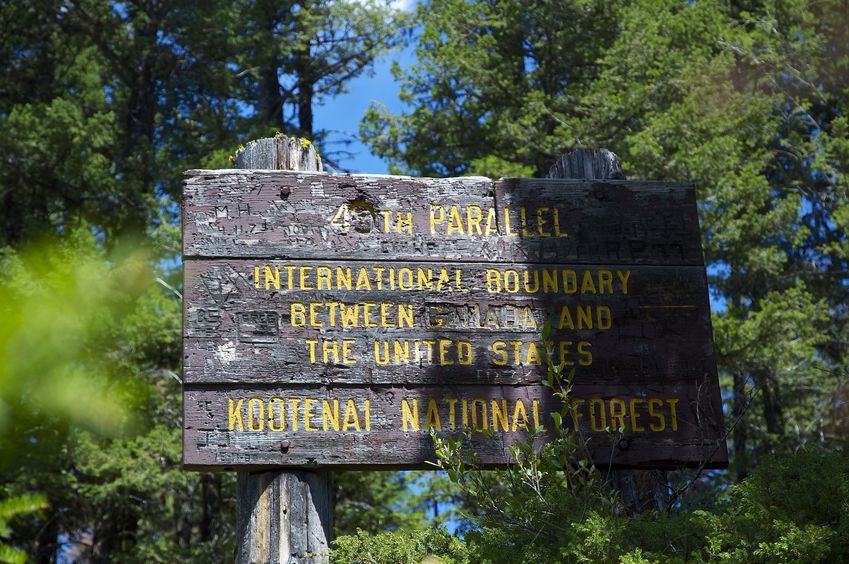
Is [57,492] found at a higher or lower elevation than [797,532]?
higher

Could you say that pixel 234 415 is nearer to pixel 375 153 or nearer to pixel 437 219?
pixel 437 219

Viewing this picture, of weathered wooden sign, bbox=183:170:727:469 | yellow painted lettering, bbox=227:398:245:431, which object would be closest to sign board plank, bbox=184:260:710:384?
weathered wooden sign, bbox=183:170:727:469

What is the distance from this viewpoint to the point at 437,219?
5441mm

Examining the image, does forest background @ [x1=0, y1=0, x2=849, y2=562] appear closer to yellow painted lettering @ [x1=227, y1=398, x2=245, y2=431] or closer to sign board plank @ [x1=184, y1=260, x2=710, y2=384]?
sign board plank @ [x1=184, y1=260, x2=710, y2=384]

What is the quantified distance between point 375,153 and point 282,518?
1320 cm

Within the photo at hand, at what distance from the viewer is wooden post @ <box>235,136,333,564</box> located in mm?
5008

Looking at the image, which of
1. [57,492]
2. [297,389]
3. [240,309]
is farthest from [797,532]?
[57,492]

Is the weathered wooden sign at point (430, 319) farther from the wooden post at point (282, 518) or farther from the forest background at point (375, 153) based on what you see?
the forest background at point (375, 153)

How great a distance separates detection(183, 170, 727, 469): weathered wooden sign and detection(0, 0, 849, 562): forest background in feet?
22.1

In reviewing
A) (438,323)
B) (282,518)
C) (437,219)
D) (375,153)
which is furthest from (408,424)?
(375,153)

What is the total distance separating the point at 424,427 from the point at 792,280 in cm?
1348

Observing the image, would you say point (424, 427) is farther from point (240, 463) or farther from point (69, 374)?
point (69, 374)

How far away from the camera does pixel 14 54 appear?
69.8 feet

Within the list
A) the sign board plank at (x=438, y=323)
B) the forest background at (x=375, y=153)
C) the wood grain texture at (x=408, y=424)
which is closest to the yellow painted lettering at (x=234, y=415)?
the wood grain texture at (x=408, y=424)
